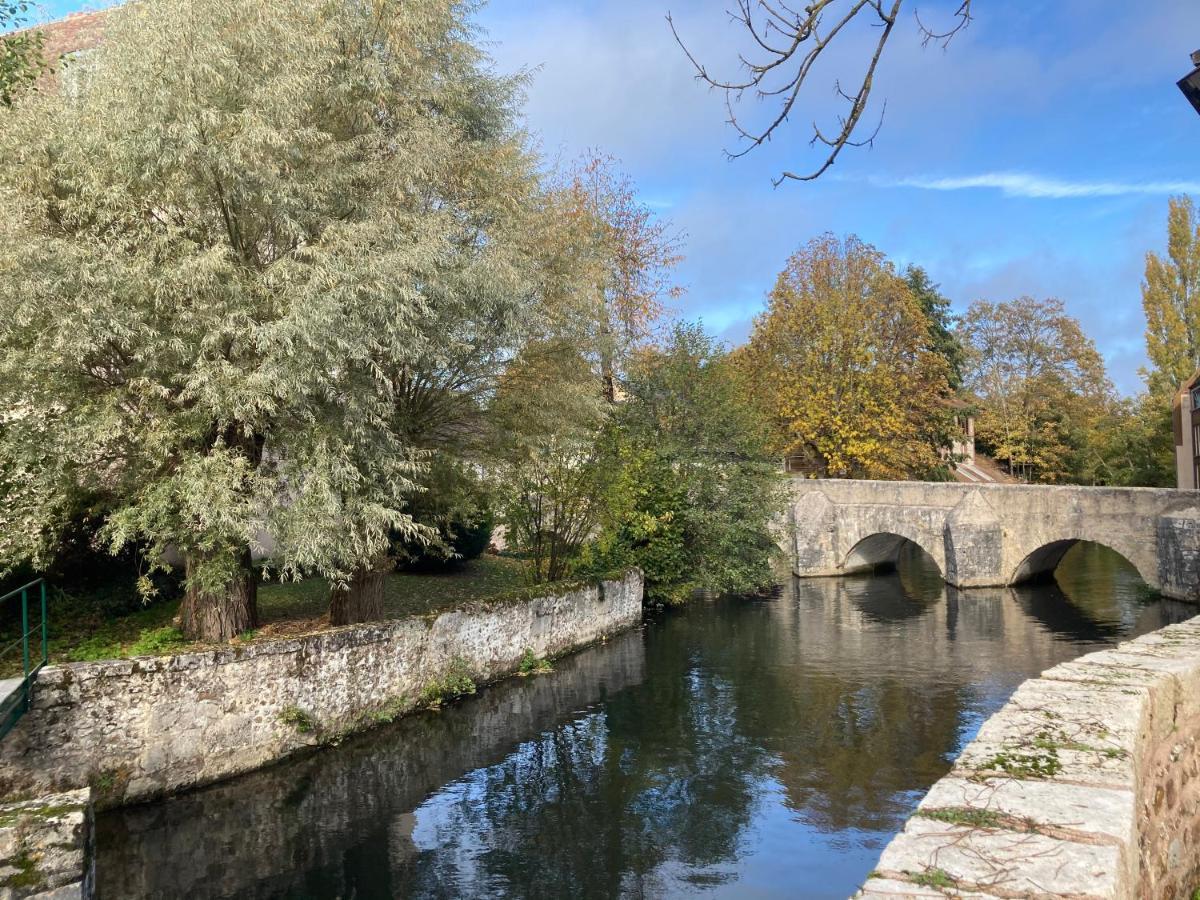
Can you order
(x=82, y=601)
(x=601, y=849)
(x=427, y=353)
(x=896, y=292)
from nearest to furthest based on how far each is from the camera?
(x=601, y=849)
(x=427, y=353)
(x=82, y=601)
(x=896, y=292)

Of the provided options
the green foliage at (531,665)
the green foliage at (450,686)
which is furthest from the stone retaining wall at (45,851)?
the green foliage at (531,665)

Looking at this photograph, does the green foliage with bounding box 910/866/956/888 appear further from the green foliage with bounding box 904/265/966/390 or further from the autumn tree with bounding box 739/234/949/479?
the green foliage with bounding box 904/265/966/390

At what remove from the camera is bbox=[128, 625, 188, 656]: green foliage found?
510 inches

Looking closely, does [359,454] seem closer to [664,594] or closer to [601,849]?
[601,849]

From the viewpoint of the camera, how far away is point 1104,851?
11.3 ft

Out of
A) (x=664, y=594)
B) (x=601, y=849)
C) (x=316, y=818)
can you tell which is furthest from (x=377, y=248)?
(x=664, y=594)

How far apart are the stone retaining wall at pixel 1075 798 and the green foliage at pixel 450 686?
1033cm

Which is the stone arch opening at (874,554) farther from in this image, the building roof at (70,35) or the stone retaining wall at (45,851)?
the stone retaining wall at (45,851)

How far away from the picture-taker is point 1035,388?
148ft

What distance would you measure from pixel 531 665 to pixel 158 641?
6574 millimetres

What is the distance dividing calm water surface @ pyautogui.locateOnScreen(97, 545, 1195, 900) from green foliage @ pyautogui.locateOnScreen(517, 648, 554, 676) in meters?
0.27

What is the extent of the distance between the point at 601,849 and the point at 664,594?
1543 centimetres

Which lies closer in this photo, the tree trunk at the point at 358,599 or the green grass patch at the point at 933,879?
the green grass patch at the point at 933,879

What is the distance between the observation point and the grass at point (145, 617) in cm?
1319
